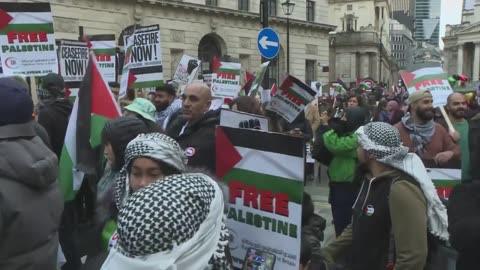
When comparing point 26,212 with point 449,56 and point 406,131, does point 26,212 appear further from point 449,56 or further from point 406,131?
point 449,56

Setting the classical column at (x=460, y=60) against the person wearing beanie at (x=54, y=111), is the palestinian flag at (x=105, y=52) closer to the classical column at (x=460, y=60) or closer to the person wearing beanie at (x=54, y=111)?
the person wearing beanie at (x=54, y=111)

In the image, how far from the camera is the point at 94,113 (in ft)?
15.5

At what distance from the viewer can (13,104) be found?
2.99 meters

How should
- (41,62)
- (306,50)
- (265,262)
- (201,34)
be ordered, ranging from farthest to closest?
1. (306,50)
2. (201,34)
3. (41,62)
4. (265,262)

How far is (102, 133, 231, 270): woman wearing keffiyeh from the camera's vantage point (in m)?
1.61

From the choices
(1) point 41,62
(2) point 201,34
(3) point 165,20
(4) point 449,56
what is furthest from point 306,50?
(4) point 449,56

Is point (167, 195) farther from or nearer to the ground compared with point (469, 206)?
farther from the ground

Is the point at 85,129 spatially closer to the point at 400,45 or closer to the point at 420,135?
the point at 420,135

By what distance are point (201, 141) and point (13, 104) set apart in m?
1.66

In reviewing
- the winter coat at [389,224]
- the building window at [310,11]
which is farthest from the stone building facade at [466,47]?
the winter coat at [389,224]

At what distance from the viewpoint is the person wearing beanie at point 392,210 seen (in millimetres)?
3037

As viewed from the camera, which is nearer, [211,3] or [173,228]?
[173,228]

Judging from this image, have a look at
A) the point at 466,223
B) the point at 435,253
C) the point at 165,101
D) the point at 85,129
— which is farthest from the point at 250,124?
the point at 165,101

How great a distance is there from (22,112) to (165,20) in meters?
31.1
